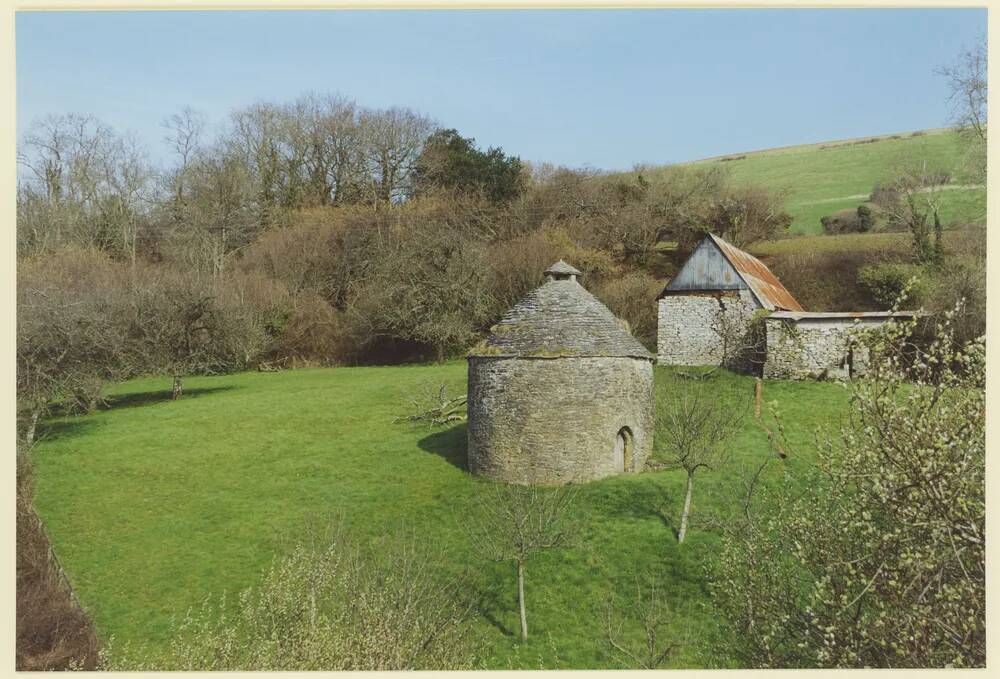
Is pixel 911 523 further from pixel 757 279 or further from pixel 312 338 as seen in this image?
pixel 312 338

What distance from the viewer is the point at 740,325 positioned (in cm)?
2825

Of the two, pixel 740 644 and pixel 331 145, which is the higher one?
pixel 331 145

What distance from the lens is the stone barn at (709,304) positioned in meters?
28.4

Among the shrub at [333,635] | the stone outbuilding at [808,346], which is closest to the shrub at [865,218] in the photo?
the stone outbuilding at [808,346]

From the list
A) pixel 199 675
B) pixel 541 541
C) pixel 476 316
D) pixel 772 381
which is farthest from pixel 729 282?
pixel 199 675

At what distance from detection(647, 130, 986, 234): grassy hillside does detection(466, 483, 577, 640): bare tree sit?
32.9 meters

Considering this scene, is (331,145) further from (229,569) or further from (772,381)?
(229,569)

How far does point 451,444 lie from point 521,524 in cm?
841

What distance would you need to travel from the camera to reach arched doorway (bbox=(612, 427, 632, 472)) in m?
17.9

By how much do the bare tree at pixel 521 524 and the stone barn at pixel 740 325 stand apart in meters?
13.8

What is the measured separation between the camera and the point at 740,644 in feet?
31.2

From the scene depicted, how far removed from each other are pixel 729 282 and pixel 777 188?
2734 cm

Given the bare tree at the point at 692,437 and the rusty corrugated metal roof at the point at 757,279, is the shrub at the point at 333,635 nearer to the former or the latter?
the bare tree at the point at 692,437

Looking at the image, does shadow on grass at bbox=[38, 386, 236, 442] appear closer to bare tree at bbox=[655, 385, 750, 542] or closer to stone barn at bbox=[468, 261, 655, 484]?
stone barn at bbox=[468, 261, 655, 484]
